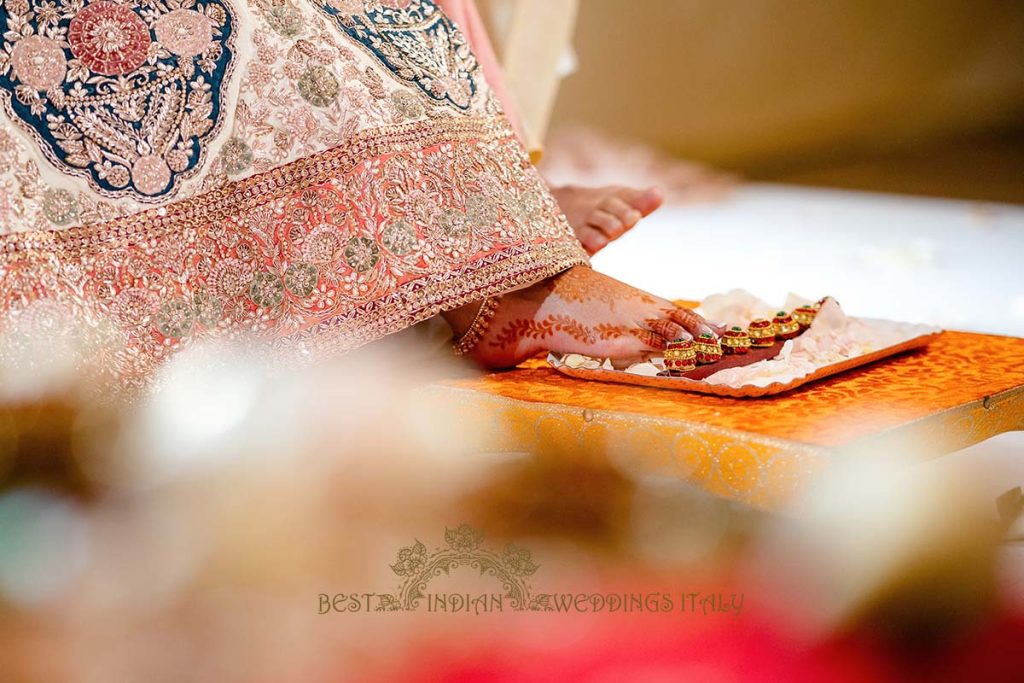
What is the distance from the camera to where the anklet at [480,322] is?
50.9 inches

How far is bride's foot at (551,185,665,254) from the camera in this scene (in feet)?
4.91

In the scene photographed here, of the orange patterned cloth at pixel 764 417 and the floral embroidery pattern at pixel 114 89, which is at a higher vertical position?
the floral embroidery pattern at pixel 114 89

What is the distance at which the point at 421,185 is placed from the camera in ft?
4.09

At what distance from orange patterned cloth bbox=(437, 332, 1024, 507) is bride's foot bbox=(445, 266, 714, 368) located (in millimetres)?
38

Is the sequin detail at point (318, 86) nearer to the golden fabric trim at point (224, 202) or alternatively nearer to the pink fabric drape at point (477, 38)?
the golden fabric trim at point (224, 202)

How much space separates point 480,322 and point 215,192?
0.32 m

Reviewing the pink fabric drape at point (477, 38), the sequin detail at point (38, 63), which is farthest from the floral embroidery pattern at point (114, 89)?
the pink fabric drape at point (477, 38)

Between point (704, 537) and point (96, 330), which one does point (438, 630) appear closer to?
point (704, 537)

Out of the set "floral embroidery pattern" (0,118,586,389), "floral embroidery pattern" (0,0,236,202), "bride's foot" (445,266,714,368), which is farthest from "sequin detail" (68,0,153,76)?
"bride's foot" (445,266,714,368)

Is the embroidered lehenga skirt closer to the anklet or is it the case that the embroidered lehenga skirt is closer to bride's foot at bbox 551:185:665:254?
the anklet

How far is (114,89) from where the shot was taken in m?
1.20

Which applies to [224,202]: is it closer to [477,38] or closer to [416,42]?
[416,42]

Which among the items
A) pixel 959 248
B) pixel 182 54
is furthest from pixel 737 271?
A: pixel 182 54

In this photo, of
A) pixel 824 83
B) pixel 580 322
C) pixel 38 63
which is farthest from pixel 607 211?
pixel 824 83
